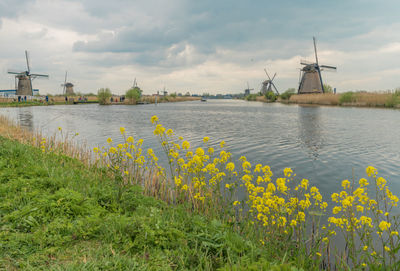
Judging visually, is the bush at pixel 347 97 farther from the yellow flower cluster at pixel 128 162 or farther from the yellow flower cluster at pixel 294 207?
the yellow flower cluster at pixel 128 162

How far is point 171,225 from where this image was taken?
412cm

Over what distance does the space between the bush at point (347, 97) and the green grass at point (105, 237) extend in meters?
55.2

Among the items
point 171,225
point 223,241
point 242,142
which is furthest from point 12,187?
point 242,142

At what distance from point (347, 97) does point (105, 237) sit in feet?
188

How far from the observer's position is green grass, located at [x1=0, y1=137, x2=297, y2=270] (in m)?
3.21

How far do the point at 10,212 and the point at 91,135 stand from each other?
15.6m

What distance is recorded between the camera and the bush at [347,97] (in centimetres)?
4974

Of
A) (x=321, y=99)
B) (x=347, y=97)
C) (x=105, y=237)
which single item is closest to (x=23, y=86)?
(x=321, y=99)

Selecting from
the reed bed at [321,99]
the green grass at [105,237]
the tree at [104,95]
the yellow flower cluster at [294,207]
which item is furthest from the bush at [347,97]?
the tree at [104,95]

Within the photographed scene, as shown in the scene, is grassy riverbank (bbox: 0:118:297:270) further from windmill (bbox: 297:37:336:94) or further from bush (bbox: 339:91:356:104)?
windmill (bbox: 297:37:336:94)

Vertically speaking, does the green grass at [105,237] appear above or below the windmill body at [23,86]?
below

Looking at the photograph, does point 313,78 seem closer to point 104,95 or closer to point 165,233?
point 104,95

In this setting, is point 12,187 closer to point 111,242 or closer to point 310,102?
point 111,242

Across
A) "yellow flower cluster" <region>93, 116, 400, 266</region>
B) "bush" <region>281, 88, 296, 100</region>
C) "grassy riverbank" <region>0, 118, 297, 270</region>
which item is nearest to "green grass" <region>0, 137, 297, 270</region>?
"grassy riverbank" <region>0, 118, 297, 270</region>
